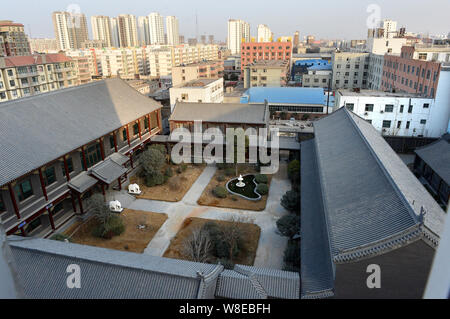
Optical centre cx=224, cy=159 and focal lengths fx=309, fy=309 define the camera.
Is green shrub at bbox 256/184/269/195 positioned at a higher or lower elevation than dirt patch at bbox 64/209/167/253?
higher

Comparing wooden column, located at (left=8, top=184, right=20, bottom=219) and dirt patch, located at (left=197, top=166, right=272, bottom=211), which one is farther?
dirt patch, located at (left=197, top=166, right=272, bottom=211)

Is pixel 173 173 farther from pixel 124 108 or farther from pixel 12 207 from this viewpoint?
pixel 12 207

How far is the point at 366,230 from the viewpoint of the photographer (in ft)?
41.8

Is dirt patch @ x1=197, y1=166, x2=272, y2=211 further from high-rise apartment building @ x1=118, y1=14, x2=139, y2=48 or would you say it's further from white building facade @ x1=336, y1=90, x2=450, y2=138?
high-rise apartment building @ x1=118, y1=14, x2=139, y2=48

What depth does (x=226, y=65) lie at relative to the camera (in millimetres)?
111062

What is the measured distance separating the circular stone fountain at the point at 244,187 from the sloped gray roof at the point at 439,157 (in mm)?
13665

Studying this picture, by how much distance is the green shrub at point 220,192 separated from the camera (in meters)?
25.2

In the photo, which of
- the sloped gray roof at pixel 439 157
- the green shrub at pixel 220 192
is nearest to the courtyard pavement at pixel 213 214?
the green shrub at pixel 220 192

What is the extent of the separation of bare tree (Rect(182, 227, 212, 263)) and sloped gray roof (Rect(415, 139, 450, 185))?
1719 centimetres

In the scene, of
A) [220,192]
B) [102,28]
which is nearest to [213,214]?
[220,192]

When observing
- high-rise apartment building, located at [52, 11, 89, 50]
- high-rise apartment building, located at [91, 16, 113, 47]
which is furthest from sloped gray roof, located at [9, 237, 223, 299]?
high-rise apartment building, located at [91, 16, 113, 47]

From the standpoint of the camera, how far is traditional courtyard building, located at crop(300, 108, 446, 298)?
11.5 meters

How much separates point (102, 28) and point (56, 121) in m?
146

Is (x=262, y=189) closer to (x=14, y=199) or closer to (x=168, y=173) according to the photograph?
(x=168, y=173)
